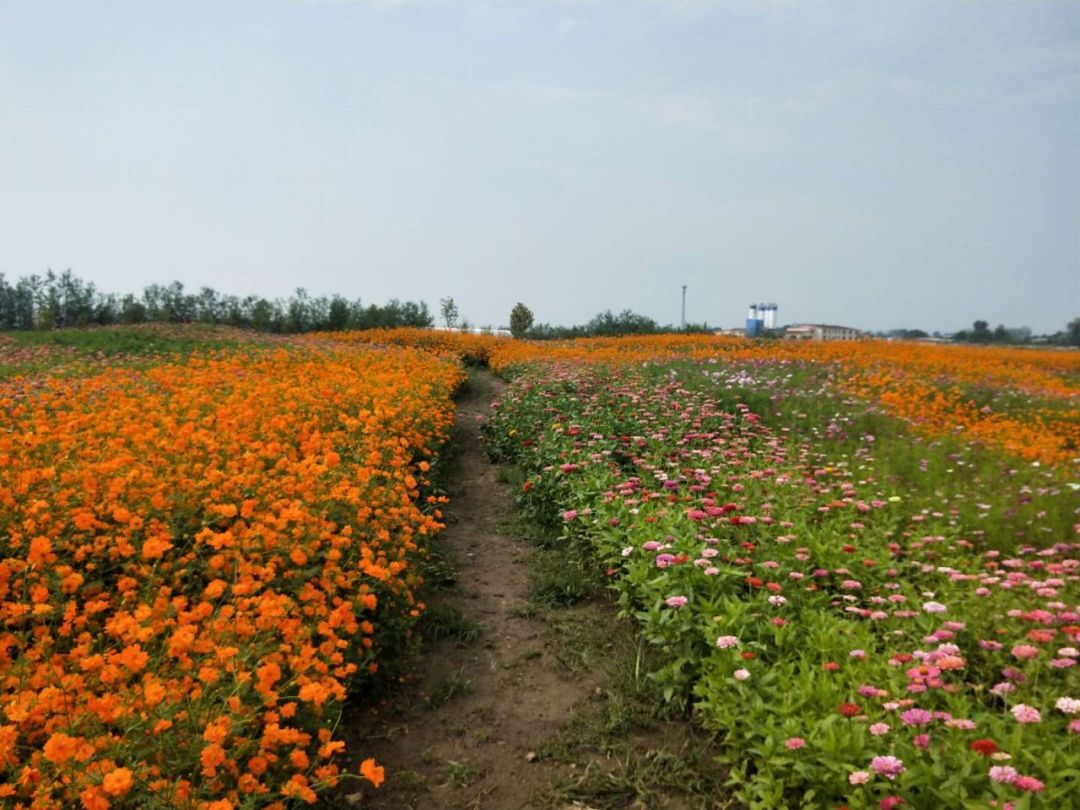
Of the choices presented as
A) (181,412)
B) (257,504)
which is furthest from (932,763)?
(181,412)

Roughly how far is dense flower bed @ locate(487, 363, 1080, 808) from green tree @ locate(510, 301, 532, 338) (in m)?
23.7

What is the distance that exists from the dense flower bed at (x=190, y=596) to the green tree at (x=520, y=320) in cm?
2462

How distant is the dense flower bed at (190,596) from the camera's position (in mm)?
1912

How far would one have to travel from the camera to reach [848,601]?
337 centimetres

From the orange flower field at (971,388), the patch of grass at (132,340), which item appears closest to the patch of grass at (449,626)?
the orange flower field at (971,388)

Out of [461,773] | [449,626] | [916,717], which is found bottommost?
[461,773]

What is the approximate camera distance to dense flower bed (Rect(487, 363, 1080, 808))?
2145 mm

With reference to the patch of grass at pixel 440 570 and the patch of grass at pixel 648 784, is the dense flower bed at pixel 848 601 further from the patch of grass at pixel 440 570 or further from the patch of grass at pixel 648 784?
the patch of grass at pixel 440 570

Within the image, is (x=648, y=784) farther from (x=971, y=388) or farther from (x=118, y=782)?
(x=971, y=388)

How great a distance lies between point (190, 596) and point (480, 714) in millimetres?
1399

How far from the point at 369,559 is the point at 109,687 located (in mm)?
1111

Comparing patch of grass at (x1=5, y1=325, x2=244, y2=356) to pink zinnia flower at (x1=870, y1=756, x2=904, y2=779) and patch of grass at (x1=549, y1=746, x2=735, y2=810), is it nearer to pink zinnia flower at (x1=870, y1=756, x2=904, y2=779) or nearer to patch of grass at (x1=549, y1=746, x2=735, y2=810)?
patch of grass at (x1=549, y1=746, x2=735, y2=810)

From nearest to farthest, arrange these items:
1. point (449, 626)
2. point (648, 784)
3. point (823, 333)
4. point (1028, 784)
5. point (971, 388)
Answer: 1. point (1028, 784)
2. point (648, 784)
3. point (449, 626)
4. point (971, 388)
5. point (823, 333)

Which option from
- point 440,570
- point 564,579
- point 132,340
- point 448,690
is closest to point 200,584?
point 448,690
